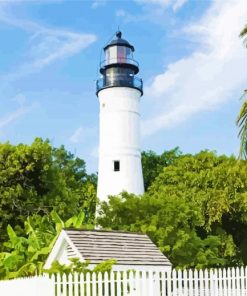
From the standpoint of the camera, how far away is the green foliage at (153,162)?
46.2 m

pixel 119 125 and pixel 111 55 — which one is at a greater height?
pixel 111 55

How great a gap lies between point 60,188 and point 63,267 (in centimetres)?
1913

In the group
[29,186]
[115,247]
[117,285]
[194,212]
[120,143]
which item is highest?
[120,143]

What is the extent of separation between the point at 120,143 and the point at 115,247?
1795 centimetres

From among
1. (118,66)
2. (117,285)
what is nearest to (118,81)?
(118,66)

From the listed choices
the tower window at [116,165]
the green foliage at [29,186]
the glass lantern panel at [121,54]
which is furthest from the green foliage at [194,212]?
the glass lantern panel at [121,54]

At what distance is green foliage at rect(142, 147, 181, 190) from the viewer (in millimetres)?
46219

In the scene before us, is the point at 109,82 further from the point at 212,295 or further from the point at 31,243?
the point at 212,295

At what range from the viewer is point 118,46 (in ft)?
124

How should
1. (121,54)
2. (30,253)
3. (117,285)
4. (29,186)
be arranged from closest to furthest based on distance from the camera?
1. (117,285)
2. (30,253)
3. (29,186)
4. (121,54)

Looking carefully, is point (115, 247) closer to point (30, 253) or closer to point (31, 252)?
point (31, 252)

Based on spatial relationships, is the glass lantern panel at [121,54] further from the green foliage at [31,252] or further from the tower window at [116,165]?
the green foliage at [31,252]

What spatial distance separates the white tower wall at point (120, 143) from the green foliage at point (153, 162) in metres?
7.58

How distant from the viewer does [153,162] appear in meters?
46.9
